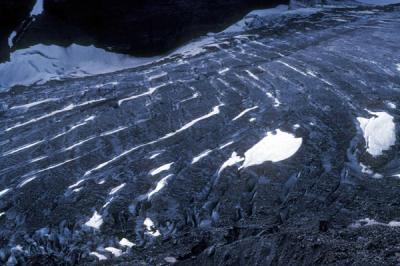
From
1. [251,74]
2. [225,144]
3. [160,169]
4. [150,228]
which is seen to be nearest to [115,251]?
[150,228]

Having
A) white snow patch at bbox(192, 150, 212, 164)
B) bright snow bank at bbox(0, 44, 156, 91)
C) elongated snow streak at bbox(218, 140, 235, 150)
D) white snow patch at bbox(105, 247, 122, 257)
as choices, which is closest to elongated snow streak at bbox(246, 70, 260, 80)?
elongated snow streak at bbox(218, 140, 235, 150)

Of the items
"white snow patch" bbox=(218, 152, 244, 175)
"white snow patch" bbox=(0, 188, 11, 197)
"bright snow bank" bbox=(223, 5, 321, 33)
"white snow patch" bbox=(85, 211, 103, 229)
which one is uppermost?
"bright snow bank" bbox=(223, 5, 321, 33)

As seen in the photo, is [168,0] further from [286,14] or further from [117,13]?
[286,14]

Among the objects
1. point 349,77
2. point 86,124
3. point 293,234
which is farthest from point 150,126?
point 349,77

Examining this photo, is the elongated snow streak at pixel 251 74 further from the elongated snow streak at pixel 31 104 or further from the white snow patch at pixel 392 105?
the elongated snow streak at pixel 31 104

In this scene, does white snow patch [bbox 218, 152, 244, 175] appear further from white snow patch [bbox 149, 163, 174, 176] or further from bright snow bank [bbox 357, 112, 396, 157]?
bright snow bank [bbox 357, 112, 396, 157]

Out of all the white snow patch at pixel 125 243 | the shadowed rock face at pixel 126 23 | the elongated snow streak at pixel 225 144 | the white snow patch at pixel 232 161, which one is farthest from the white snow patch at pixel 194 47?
the white snow patch at pixel 125 243
